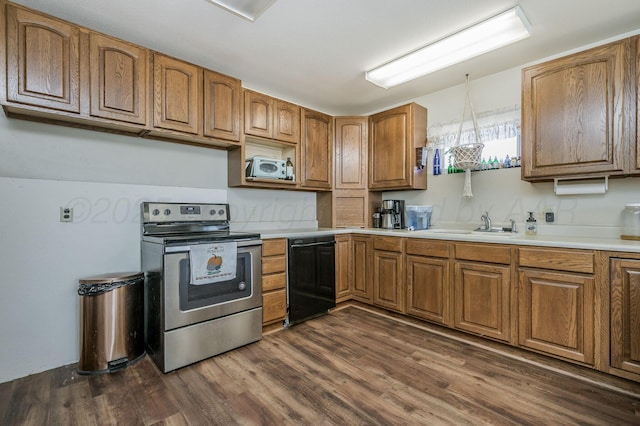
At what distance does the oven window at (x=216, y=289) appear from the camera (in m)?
2.20

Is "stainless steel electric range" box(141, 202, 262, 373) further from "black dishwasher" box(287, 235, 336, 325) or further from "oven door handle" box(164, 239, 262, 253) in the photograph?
"black dishwasher" box(287, 235, 336, 325)

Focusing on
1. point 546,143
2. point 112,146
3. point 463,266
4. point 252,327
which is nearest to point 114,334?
point 252,327

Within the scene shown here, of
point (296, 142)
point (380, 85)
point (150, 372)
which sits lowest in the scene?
point (150, 372)

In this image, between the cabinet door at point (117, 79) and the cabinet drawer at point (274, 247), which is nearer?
the cabinet door at point (117, 79)

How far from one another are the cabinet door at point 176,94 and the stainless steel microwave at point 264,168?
0.64 metres

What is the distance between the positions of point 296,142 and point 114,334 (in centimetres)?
249

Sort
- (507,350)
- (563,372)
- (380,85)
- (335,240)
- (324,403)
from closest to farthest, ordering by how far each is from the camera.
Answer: (324,403)
(563,372)
(507,350)
(380,85)
(335,240)

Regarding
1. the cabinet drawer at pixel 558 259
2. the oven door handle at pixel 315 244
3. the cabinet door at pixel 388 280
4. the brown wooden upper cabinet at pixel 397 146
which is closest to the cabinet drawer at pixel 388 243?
the cabinet door at pixel 388 280

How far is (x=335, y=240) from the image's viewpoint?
11.2 feet

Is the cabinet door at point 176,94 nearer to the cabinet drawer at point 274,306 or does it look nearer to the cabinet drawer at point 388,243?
the cabinet drawer at point 274,306

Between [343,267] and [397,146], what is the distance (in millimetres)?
1575

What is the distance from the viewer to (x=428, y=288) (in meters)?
2.88

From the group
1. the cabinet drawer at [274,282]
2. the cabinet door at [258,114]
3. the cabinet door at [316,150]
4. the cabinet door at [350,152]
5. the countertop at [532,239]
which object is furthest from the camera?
the cabinet door at [350,152]

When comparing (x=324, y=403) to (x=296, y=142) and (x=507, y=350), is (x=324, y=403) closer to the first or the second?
(x=507, y=350)
